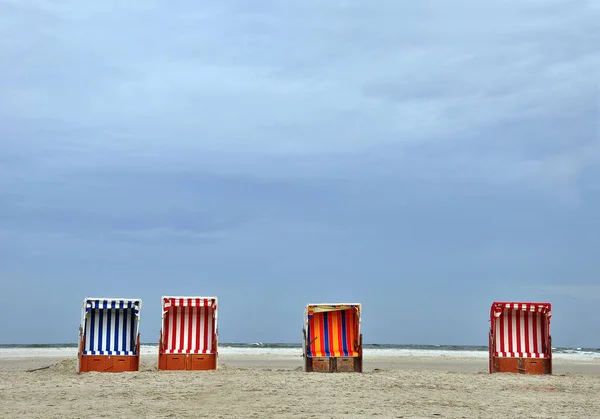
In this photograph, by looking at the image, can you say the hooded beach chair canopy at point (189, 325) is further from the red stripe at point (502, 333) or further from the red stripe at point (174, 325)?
the red stripe at point (502, 333)

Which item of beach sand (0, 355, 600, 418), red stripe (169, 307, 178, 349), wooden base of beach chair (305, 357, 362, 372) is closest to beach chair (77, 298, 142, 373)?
beach sand (0, 355, 600, 418)

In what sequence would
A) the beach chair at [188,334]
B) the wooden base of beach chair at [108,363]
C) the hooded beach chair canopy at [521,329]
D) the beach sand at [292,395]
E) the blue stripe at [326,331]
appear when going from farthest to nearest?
the hooded beach chair canopy at [521,329], the blue stripe at [326,331], the beach chair at [188,334], the wooden base of beach chair at [108,363], the beach sand at [292,395]

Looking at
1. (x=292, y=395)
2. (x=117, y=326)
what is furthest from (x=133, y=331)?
(x=292, y=395)

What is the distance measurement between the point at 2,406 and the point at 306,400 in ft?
14.9

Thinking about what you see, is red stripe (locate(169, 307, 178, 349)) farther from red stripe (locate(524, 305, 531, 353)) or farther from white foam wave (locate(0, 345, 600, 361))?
white foam wave (locate(0, 345, 600, 361))

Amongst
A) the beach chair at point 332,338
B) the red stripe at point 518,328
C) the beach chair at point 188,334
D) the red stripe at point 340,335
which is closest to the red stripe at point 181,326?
the beach chair at point 188,334

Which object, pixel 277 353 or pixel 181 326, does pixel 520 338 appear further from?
pixel 277 353

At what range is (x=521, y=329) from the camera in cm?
1788

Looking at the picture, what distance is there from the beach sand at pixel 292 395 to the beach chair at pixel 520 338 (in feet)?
2.51

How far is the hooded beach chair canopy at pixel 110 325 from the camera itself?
16484 millimetres

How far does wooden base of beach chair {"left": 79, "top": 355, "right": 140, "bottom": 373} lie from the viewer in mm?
16328

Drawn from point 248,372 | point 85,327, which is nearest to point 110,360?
point 85,327

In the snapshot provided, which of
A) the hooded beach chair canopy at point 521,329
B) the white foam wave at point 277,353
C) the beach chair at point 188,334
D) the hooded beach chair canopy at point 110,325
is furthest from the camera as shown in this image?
the white foam wave at point 277,353

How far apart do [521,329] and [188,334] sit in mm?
7942
